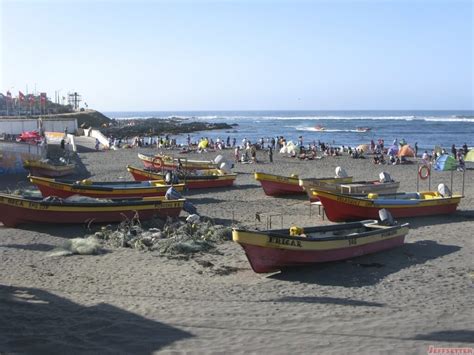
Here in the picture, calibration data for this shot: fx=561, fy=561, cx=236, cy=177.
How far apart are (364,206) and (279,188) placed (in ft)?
21.4

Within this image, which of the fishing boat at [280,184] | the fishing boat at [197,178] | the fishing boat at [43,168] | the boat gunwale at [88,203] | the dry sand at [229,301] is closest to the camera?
the dry sand at [229,301]

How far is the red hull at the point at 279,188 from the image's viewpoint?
74.5 ft

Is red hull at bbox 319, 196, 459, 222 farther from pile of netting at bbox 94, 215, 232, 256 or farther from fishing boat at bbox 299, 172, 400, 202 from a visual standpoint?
pile of netting at bbox 94, 215, 232, 256

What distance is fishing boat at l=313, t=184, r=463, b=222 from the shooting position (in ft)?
54.5

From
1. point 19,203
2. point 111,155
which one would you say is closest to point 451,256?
point 19,203

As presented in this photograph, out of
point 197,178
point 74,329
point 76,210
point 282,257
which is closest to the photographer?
point 74,329

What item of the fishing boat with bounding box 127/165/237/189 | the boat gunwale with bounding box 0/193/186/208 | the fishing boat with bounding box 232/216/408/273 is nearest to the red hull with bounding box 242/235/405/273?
the fishing boat with bounding box 232/216/408/273

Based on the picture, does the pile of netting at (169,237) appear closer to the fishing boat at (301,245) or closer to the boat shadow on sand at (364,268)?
the fishing boat at (301,245)

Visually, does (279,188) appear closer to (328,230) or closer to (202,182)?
(202,182)

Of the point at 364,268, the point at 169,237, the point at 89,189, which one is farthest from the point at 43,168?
the point at 364,268

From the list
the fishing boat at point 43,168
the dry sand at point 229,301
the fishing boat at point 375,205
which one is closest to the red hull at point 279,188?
the fishing boat at point 375,205

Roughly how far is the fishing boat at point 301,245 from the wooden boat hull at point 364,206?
10.8ft

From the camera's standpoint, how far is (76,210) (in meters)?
16.3

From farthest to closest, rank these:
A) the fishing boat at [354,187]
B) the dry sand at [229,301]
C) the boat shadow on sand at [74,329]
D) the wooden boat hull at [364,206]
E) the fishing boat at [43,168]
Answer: the fishing boat at [43,168] < the fishing boat at [354,187] < the wooden boat hull at [364,206] < the dry sand at [229,301] < the boat shadow on sand at [74,329]
